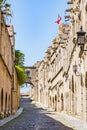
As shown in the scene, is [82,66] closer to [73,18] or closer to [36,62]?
[73,18]

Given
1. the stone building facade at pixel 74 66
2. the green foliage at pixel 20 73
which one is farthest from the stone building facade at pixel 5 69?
the green foliage at pixel 20 73

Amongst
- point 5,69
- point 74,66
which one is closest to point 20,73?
point 5,69

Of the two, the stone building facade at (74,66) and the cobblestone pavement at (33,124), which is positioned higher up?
the stone building facade at (74,66)

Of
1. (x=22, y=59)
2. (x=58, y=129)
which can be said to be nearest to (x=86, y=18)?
(x=58, y=129)

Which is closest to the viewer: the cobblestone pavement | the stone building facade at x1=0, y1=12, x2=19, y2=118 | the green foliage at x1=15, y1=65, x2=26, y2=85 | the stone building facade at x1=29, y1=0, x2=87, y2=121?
the cobblestone pavement

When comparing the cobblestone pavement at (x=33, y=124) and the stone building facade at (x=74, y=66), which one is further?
the stone building facade at (x=74, y=66)

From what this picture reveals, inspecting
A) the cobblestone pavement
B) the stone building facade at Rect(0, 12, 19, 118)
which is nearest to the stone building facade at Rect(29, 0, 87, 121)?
the cobblestone pavement

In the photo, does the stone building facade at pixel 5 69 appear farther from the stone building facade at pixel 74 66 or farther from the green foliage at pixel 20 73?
the green foliage at pixel 20 73

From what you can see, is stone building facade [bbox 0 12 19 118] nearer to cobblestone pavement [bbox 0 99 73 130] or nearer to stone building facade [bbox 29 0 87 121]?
cobblestone pavement [bbox 0 99 73 130]

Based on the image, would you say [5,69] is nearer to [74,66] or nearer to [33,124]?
[74,66]

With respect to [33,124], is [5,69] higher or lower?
higher

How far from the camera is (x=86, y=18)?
24.5 m

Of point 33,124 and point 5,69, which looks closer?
point 33,124

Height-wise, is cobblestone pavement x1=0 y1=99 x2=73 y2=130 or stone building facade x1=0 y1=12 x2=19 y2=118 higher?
stone building facade x1=0 y1=12 x2=19 y2=118
